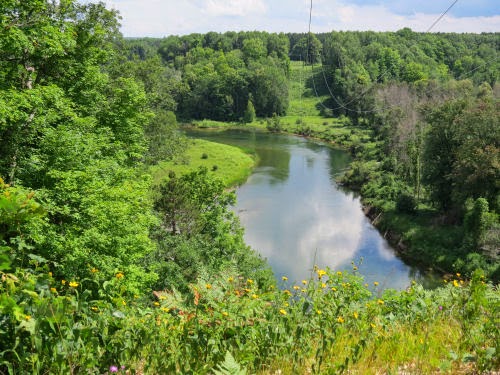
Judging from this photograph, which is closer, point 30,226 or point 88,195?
point 30,226

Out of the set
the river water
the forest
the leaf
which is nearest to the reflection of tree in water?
the river water

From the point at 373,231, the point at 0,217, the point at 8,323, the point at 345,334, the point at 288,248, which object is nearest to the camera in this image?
the point at 8,323

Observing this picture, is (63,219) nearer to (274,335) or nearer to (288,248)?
(274,335)

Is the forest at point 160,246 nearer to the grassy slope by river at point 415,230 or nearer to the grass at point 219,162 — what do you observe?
the grassy slope by river at point 415,230

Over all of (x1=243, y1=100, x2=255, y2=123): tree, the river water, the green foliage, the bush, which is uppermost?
the green foliage

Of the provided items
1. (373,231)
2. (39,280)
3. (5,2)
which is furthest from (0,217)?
(373,231)

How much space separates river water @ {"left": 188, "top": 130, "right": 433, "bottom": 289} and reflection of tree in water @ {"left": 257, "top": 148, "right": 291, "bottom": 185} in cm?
11

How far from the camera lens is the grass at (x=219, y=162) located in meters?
45.9

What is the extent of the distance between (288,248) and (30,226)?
21.5m

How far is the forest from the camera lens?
11.4 feet

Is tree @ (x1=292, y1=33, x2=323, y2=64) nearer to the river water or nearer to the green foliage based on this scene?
the river water

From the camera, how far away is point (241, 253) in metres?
20.5

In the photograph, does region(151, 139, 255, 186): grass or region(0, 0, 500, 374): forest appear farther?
region(151, 139, 255, 186): grass

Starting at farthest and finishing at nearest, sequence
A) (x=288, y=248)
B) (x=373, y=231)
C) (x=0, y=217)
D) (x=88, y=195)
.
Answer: (x=373, y=231)
(x=288, y=248)
(x=88, y=195)
(x=0, y=217)
